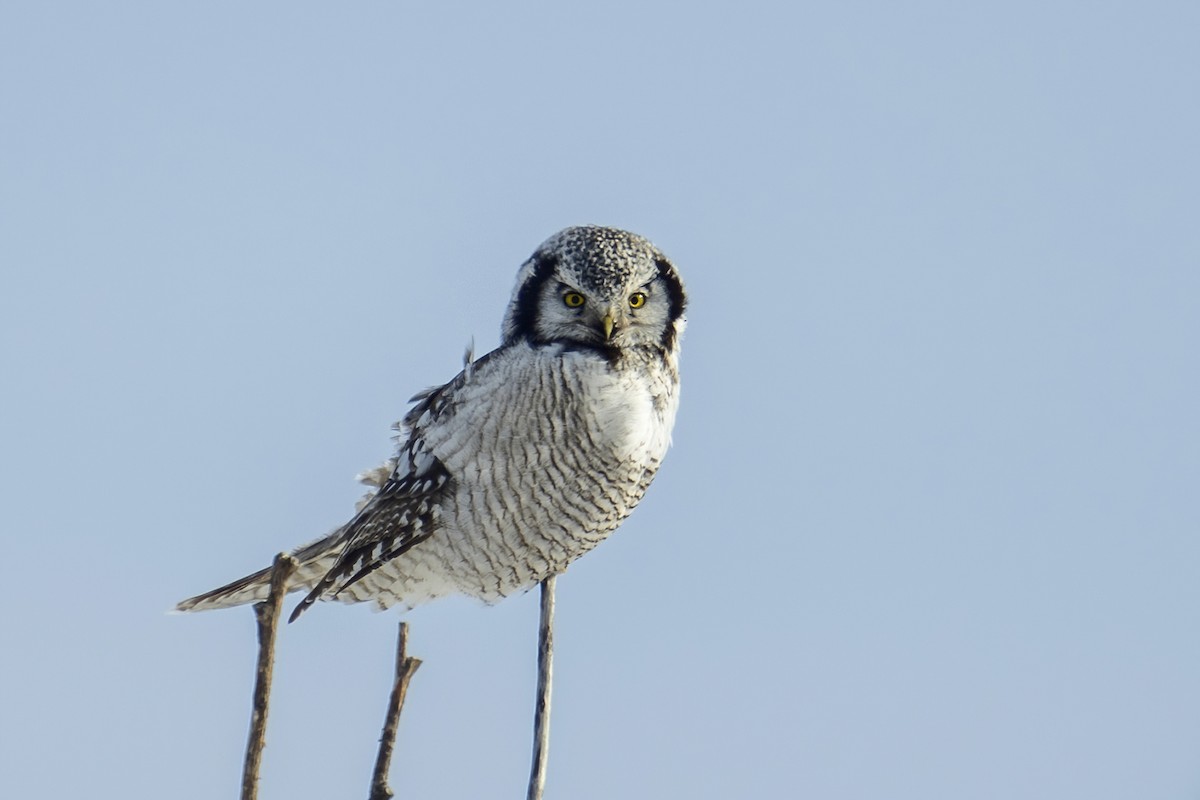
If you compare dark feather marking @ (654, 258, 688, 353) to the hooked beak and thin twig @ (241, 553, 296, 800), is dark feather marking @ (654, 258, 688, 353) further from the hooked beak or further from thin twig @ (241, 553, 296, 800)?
thin twig @ (241, 553, 296, 800)

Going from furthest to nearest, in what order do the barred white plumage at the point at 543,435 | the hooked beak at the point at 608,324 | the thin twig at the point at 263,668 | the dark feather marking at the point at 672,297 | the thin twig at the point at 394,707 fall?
the dark feather marking at the point at 672,297 → the barred white plumage at the point at 543,435 → the hooked beak at the point at 608,324 → the thin twig at the point at 394,707 → the thin twig at the point at 263,668

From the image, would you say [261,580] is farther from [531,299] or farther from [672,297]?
[672,297]

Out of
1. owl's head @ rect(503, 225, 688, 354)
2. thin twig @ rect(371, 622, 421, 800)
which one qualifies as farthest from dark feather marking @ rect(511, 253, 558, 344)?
thin twig @ rect(371, 622, 421, 800)

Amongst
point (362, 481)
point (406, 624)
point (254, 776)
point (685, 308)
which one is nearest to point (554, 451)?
point (685, 308)

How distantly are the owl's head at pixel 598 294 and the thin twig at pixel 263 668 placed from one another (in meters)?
2.80

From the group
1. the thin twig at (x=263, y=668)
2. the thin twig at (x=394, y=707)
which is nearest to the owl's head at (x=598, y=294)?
the thin twig at (x=394, y=707)

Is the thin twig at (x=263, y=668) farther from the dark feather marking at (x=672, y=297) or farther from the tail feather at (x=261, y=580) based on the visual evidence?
the tail feather at (x=261, y=580)

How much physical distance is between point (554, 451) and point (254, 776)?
9.96 feet

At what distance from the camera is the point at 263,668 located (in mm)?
2209

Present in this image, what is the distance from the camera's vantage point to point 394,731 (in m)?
2.94

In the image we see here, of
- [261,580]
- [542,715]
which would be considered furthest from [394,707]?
[261,580]

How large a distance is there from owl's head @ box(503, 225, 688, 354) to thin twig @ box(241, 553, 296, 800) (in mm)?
2801

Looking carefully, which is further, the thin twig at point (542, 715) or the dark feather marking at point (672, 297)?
the dark feather marking at point (672, 297)

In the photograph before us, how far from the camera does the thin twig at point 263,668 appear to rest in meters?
2.18
